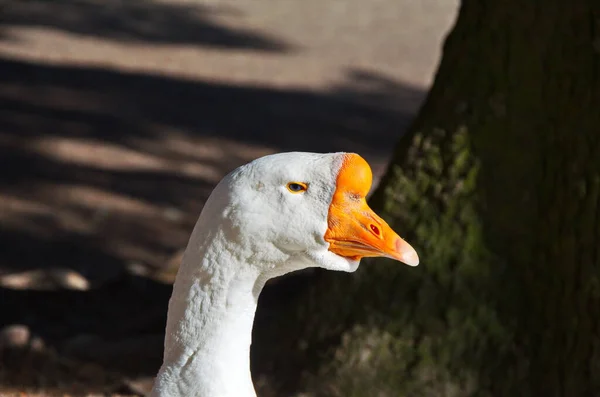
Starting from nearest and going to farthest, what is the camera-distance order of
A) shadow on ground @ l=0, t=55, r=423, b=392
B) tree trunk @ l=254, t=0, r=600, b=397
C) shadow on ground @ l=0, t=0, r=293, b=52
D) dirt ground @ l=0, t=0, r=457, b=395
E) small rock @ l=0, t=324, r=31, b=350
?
tree trunk @ l=254, t=0, r=600, b=397 → small rock @ l=0, t=324, r=31, b=350 → dirt ground @ l=0, t=0, r=457, b=395 → shadow on ground @ l=0, t=55, r=423, b=392 → shadow on ground @ l=0, t=0, r=293, b=52

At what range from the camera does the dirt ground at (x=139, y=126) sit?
18.2ft

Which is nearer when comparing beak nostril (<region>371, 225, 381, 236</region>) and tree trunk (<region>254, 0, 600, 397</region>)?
beak nostril (<region>371, 225, 381, 236</region>)

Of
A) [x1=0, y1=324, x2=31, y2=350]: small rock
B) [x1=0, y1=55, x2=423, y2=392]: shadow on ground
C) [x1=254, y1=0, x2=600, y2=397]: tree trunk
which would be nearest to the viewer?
[x1=254, y1=0, x2=600, y2=397]: tree trunk

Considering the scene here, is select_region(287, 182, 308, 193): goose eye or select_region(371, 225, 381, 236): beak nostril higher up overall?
select_region(287, 182, 308, 193): goose eye

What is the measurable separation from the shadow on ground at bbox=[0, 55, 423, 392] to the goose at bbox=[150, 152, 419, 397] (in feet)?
8.42

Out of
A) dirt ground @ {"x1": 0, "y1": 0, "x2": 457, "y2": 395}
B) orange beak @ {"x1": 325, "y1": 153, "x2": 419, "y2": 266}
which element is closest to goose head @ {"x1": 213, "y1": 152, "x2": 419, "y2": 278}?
orange beak @ {"x1": 325, "y1": 153, "x2": 419, "y2": 266}

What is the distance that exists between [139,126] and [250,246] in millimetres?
8210

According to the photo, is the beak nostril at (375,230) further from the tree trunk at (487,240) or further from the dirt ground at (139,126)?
the dirt ground at (139,126)

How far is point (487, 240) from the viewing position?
14.0 ft

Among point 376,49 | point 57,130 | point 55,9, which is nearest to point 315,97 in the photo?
point 376,49

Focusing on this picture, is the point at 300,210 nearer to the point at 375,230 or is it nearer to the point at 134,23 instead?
the point at 375,230

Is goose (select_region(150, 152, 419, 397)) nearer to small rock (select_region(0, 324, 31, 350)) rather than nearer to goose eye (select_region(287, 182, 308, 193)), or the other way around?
goose eye (select_region(287, 182, 308, 193))

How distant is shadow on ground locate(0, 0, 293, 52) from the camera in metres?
13.5

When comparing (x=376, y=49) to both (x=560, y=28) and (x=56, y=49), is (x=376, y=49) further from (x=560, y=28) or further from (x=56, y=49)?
(x=560, y=28)
